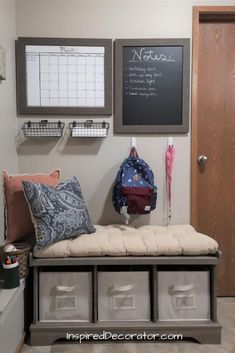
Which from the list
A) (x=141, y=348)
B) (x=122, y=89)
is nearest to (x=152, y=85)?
(x=122, y=89)

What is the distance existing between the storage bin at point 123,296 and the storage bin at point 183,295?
3.7 inches

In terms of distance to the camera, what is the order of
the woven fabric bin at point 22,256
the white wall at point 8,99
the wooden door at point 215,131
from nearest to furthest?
the woven fabric bin at point 22,256, the white wall at point 8,99, the wooden door at point 215,131

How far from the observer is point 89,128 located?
2250 millimetres

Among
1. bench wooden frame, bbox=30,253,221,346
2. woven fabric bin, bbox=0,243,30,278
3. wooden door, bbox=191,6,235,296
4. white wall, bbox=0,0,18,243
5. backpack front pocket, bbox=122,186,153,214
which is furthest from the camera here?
wooden door, bbox=191,6,235,296

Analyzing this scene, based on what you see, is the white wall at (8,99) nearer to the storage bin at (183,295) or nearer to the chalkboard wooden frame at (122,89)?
the chalkboard wooden frame at (122,89)

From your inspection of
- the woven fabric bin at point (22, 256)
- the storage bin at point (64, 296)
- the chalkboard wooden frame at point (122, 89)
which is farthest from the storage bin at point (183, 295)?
the chalkboard wooden frame at point (122, 89)

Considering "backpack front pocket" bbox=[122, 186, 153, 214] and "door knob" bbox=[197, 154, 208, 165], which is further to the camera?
"door knob" bbox=[197, 154, 208, 165]

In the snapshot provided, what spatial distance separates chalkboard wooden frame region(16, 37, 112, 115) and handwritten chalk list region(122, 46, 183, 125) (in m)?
0.12

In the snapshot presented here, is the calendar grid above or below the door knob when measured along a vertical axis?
above

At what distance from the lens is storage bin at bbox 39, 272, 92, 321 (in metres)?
1.81

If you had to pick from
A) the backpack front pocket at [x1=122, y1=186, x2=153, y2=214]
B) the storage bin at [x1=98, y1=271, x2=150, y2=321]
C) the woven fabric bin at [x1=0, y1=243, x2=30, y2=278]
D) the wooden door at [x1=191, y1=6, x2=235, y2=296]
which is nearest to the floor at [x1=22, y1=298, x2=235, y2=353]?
the storage bin at [x1=98, y1=271, x2=150, y2=321]

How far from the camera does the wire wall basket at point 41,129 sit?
223 cm

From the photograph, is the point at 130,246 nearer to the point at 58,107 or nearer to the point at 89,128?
the point at 89,128

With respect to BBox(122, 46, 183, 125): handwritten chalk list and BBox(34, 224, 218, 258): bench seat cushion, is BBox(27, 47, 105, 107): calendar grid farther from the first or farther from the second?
BBox(34, 224, 218, 258): bench seat cushion
